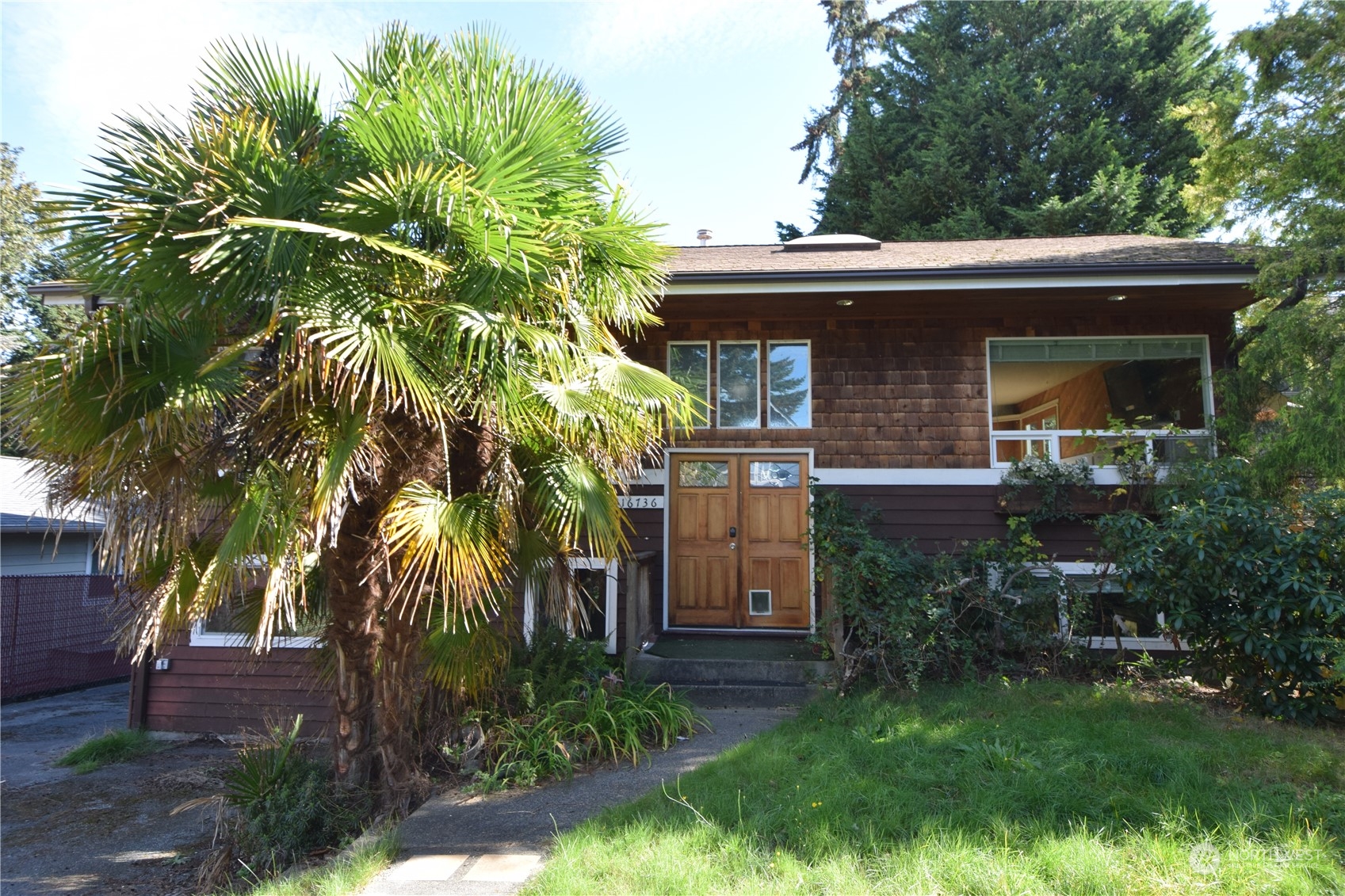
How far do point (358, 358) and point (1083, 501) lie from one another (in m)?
7.00

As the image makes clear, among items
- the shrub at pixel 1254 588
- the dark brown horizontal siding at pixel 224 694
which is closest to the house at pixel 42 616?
the dark brown horizontal siding at pixel 224 694

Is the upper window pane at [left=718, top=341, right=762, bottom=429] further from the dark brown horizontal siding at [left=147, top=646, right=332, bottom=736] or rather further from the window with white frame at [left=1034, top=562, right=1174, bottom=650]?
the dark brown horizontal siding at [left=147, top=646, right=332, bottom=736]

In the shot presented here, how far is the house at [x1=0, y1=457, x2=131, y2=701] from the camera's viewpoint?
37.8 ft

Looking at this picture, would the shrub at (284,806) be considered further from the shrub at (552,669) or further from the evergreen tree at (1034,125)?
the evergreen tree at (1034,125)

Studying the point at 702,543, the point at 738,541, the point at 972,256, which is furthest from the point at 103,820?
the point at 972,256

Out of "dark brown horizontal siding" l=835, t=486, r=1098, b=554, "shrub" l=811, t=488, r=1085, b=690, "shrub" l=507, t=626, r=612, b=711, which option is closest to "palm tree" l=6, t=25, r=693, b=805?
"shrub" l=507, t=626, r=612, b=711

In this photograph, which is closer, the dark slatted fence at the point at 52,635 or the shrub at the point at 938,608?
the shrub at the point at 938,608

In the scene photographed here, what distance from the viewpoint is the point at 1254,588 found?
564 cm

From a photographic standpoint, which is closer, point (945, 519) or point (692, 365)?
point (945, 519)

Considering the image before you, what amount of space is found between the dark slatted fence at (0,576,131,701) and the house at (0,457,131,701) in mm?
10

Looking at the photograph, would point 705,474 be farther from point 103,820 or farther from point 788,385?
point 103,820

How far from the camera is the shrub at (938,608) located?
6.46 m

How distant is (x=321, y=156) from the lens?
4.91 metres

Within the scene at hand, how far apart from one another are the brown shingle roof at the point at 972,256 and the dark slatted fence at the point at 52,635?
979cm
